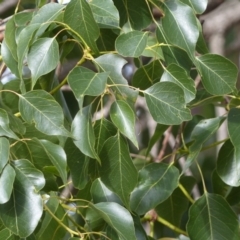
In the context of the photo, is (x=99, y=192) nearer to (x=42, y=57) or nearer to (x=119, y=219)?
(x=119, y=219)

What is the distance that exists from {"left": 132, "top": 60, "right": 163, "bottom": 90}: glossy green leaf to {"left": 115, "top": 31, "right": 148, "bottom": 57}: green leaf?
10cm

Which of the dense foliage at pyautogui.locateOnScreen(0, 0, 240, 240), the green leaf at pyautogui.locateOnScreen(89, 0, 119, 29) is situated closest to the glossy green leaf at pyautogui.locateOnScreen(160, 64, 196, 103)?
the dense foliage at pyautogui.locateOnScreen(0, 0, 240, 240)

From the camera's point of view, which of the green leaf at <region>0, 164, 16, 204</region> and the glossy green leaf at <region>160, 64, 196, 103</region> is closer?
the green leaf at <region>0, 164, 16, 204</region>

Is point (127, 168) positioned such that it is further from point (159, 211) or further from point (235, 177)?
point (159, 211)

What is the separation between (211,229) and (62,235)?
0.23 metres

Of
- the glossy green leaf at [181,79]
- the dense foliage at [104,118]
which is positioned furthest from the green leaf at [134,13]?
the glossy green leaf at [181,79]

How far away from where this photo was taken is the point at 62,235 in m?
1.04

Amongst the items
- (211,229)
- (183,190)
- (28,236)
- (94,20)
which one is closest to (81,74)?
(94,20)

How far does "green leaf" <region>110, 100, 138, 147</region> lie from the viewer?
90 centimetres

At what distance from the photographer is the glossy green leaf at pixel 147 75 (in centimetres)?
105

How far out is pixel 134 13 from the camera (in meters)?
1.04

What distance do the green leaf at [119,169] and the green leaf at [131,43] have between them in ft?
0.37

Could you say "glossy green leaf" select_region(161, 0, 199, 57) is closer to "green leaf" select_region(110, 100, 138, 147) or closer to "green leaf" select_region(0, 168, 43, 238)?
"green leaf" select_region(110, 100, 138, 147)

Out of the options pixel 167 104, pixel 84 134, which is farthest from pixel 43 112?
pixel 167 104
